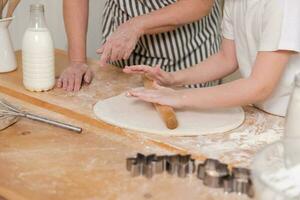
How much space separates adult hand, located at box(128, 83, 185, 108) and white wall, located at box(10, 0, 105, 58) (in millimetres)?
830

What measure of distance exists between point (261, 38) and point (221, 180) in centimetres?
33

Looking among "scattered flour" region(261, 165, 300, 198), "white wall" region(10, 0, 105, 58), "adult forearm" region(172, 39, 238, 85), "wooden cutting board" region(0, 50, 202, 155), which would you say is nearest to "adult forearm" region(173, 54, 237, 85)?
"adult forearm" region(172, 39, 238, 85)

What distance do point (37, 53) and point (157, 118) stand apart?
34 cm

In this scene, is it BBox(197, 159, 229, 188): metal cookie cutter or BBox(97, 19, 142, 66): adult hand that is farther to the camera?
BBox(97, 19, 142, 66): adult hand

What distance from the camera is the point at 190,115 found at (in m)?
1.07

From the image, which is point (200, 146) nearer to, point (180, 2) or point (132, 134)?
point (132, 134)

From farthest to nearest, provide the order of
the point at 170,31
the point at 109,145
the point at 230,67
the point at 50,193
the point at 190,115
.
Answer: the point at 170,31, the point at 230,67, the point at 190,115, the point at 109,145, the point at 50,193

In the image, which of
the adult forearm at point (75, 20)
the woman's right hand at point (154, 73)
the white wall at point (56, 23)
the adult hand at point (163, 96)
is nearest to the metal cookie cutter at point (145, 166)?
the adult hand at point (163, 96)

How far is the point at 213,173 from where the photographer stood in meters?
0.81

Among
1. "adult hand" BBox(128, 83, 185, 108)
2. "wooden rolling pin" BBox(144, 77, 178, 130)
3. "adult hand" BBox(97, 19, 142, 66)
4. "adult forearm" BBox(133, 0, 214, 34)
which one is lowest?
"wooden rolling pin" BBox(144, 77, 178, 130)

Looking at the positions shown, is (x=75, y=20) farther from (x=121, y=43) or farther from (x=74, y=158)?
(x=74, y=158)

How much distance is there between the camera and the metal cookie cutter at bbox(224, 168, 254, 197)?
0.77 meters

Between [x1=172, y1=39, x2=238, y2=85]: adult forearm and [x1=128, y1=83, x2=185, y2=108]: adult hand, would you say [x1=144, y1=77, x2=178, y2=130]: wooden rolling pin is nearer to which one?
Answer: [x1=128, y1=83, x2=185, y2=108]: adult hand

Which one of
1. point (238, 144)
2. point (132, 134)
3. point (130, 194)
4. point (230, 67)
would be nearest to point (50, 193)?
point (130, 194)
